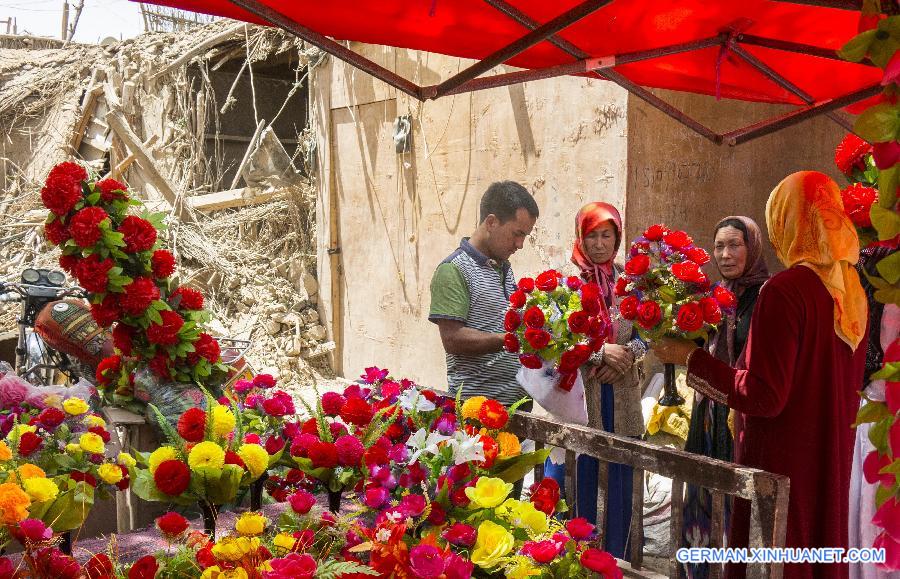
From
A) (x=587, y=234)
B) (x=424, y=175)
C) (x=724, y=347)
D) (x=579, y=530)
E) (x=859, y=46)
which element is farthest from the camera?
(x=424, y=175)

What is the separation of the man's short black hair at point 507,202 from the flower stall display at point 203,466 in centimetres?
180

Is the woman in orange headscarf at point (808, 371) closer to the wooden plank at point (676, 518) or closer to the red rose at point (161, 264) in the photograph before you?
the wooden plank at point (676, 518)

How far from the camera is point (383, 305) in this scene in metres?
8.47

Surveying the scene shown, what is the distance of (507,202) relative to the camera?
3.63 meters

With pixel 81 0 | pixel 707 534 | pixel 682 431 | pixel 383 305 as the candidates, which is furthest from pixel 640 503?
pixel 81 0

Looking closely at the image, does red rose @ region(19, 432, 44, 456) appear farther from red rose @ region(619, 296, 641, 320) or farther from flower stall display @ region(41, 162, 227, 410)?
red rose @ region(619, 296, 641, 320)

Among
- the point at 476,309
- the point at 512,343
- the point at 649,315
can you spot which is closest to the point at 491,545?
the point at 649,315

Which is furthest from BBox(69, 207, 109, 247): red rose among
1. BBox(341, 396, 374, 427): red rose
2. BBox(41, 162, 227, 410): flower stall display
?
BBox(341, 396, 374, 427): red rose

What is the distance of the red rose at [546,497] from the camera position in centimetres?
206

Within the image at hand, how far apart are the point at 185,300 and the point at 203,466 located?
5.59 feet

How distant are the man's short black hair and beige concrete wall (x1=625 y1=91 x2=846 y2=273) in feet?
5.92

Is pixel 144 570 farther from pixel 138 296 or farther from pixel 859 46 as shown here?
pixel 138 296

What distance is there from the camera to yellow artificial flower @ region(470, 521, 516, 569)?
1.75 m

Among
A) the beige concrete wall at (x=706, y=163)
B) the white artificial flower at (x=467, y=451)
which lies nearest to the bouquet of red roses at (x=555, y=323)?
the white artificial flower at (x=467, y=451)
